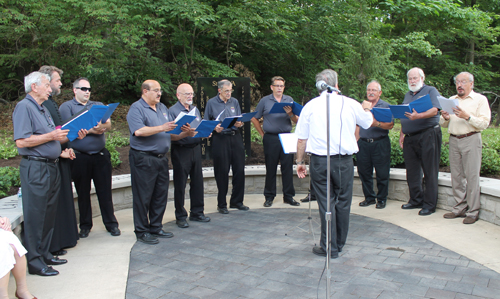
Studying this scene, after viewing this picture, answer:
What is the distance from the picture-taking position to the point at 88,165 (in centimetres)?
481

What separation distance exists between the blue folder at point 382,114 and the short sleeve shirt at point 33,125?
3944 mm

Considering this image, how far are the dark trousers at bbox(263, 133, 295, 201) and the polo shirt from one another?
225 cm

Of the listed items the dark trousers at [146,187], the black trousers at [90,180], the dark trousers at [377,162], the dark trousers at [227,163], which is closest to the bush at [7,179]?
the black trousers at [90,180]

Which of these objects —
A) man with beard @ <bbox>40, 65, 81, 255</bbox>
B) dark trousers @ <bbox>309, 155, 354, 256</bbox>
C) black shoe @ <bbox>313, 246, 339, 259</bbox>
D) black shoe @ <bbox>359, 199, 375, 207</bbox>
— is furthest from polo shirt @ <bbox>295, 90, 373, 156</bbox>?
man with beard @ <bbox>40, 65, 81, 255</bbox>

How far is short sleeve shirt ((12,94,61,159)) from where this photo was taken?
356 centimetres

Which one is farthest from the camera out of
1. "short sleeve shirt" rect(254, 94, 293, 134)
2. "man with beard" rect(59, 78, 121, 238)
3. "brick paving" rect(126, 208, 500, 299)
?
"short sleeve shirt" rect(254, 94, 293, 134)

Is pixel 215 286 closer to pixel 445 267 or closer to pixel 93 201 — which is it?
pixel 445 267

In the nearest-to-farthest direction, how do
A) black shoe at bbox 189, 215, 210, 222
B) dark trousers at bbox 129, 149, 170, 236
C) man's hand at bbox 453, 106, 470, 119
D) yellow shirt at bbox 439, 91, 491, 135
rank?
dark trousers at bbox 129, 149, 170, 236, man's hand at bbox 453, 106, 470, 119, yellow shirt at bbox 439, 91, 491, 135, black shoe at bbox 189, 215, 210, 222

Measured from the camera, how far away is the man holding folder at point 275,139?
6.27 metres

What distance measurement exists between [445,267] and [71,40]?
8.26 m

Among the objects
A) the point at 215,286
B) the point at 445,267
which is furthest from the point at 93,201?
the point at 445,267

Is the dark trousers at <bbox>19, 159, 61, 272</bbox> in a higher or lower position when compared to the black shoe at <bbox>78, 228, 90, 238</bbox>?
higher

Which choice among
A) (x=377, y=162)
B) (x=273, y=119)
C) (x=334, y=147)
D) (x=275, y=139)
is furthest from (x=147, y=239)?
(x=377, y=162)

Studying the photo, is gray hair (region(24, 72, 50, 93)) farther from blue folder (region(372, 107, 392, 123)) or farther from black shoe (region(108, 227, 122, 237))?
blue folder (region(372, 107, 392, 123))
